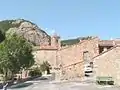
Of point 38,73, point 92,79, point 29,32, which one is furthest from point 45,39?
point 92,79

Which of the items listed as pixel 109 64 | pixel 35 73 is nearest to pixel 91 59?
pixel 109 64

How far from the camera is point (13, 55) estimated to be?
55906 millimetres

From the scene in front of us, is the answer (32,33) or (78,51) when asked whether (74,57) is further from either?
(32,33)

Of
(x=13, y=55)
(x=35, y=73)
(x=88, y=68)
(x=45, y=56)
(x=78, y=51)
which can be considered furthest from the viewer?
(x=45, y=56)

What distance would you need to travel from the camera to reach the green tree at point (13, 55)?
5559 centimetres

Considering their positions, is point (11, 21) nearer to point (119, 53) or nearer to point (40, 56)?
point (40, 56)

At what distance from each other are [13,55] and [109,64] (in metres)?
19.0

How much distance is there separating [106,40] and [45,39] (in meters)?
77.0

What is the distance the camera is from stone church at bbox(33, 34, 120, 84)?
4409 centimetres

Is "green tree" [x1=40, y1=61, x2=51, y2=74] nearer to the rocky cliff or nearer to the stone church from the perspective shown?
the stone church

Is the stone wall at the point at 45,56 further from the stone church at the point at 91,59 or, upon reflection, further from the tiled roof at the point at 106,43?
the tiled roof at the point at 106,43

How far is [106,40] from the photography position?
189 ft

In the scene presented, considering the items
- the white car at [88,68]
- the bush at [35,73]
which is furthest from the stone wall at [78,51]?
the bush at [35,73]

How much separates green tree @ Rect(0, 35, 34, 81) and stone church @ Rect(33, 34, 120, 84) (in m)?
6.51
